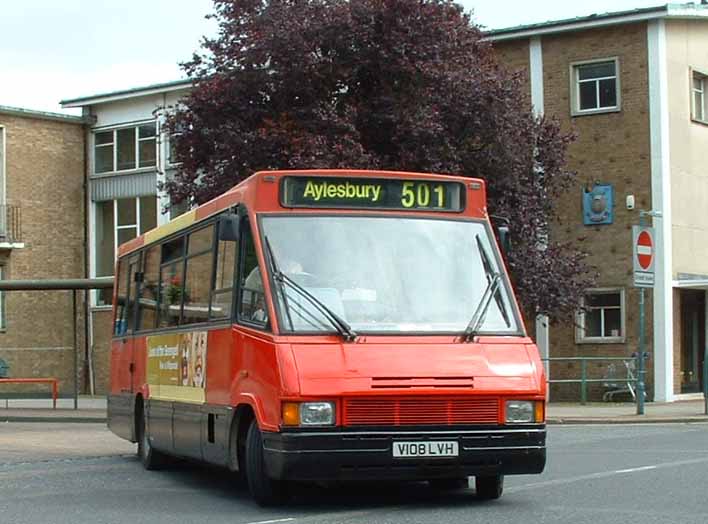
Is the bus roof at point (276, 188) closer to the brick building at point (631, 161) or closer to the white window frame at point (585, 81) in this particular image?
the brick building at point (631, 161)

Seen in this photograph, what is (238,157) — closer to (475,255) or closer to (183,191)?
(183,191)

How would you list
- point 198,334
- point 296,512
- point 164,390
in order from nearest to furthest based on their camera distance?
1. point 296,512
2. point 198,334
3. point 164,390

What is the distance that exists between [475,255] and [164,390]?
171 inches

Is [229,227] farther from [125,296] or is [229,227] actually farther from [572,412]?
[572,412]

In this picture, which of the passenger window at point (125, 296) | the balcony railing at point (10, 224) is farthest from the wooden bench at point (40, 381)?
the passenger window at point (125, 296)

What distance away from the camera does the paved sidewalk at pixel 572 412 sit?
2580cm

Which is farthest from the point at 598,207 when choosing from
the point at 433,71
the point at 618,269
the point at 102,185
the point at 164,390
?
the point at 164,390

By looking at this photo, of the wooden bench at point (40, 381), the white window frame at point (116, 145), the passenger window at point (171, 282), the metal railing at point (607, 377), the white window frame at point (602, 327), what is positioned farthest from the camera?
the white window frame at point (116, 145)

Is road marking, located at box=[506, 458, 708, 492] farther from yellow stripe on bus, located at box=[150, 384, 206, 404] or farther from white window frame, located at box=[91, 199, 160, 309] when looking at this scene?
white window frame, located at box=[91, 199, 160, 309]

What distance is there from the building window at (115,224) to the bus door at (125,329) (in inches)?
1013

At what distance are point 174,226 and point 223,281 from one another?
8.49ft

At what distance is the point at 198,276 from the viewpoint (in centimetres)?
1409

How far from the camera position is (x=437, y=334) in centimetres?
1185

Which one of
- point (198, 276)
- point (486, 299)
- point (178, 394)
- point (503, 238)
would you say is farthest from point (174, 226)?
point (486, 299)
